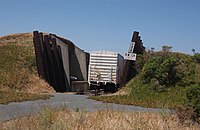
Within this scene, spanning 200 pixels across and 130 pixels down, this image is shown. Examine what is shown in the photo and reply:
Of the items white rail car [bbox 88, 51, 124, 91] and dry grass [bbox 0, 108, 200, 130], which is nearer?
dry grass [bbox 0, 108, 200, 130]

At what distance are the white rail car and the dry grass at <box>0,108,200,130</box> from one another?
14.6 m

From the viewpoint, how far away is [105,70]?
2539 centimetres

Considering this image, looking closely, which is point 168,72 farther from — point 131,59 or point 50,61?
point 50,61

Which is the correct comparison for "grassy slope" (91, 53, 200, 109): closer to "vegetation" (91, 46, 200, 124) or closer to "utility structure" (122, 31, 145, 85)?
"vegetation" (91, 46, 200, 124)

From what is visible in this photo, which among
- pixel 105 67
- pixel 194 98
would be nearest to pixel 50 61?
pixel 105 67

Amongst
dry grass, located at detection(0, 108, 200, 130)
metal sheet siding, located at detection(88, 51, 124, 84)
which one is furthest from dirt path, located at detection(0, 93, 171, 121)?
metal sheet siding, located at detection(88, 51, 124, 84)

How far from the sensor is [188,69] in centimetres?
2228

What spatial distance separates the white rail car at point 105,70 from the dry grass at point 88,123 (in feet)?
47.9

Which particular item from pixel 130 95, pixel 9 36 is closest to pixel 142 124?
pixel 130 95

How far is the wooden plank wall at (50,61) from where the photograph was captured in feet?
79.9

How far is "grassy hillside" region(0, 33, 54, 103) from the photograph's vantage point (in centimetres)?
2237

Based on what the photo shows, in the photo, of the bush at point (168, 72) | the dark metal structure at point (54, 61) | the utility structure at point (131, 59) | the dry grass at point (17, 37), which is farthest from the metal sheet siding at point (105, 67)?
the dry grass at point (17, 37)

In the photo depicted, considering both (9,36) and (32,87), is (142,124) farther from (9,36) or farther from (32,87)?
(9,36)

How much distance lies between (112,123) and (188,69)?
14.7 meters
